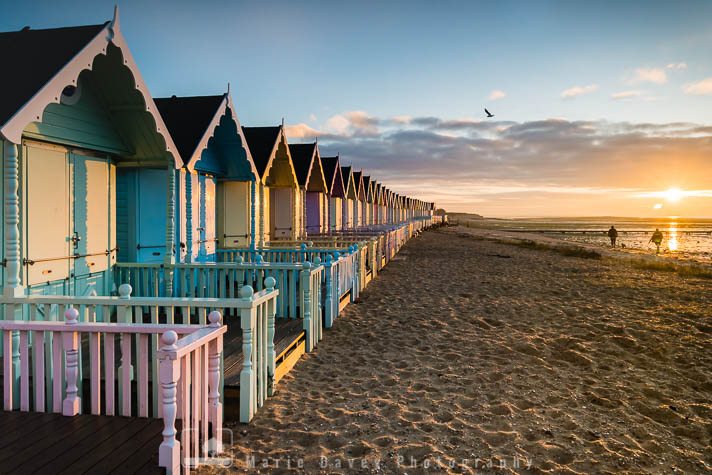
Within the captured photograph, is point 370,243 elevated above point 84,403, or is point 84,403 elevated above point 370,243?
point 370,243

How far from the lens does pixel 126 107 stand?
7.07 meters

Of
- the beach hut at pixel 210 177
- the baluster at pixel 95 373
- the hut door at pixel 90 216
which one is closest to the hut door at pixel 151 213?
the beach hut at pixel 210 177

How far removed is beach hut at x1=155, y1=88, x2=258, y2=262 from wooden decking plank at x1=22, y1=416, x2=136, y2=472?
5526 millimetres

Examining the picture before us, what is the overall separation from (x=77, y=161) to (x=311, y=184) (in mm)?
12923

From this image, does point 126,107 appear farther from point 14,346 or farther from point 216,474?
point 216,474

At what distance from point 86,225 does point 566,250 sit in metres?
28.1

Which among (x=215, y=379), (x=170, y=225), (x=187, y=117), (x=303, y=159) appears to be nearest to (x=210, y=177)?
(x=187, y=117)

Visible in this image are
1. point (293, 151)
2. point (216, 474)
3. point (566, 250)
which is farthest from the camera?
point (566, 250)

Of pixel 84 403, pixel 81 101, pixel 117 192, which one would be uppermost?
pixel 81 101

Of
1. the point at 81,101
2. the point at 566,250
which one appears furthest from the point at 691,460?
the point at 566,250

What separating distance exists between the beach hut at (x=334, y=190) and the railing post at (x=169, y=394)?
1864 centimetres

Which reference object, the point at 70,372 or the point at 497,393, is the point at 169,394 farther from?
the point at 497,393

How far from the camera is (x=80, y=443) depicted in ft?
11.2

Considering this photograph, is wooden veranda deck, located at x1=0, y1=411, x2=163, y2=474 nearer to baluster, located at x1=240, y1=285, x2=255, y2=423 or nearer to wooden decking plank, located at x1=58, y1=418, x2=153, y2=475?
wooden decking plank, located at x1=58, y1=418, x2=153, y2=475
